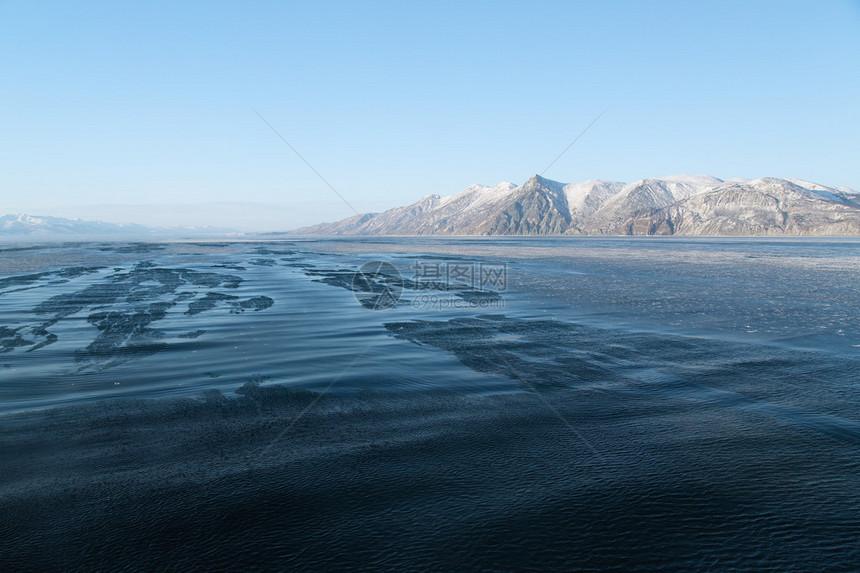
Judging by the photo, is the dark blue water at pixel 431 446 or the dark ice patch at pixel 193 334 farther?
the dark ice patch at pixel 193 334

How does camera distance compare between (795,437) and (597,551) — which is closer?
(597,551)

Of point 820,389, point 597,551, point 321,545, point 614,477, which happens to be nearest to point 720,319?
point 820,389

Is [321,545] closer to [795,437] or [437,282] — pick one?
[795,437]

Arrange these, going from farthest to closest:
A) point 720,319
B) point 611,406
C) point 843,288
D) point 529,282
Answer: point 529,282, point 843,288, point 720,319, point 611,406

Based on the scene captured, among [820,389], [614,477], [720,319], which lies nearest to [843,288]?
[720,319]

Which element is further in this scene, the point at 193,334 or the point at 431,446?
the point at 193,334

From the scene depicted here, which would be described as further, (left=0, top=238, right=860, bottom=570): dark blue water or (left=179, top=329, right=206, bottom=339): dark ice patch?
(left=179, top=329, right=206, bottom=339): dark ice patch

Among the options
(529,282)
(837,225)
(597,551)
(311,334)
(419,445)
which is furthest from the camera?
(837,225)
